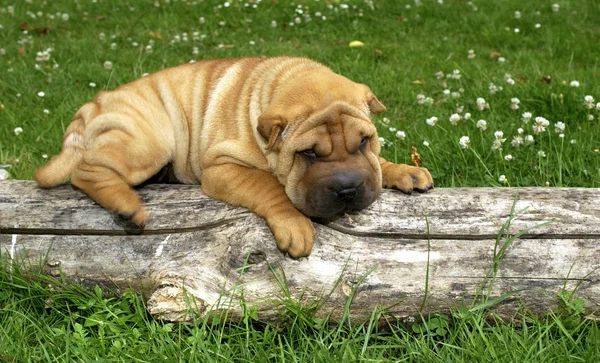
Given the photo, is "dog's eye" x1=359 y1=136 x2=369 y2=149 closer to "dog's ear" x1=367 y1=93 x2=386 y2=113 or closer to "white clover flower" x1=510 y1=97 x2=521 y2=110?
"dog's ear" x1=367 y1=93 x2=386 y2=113

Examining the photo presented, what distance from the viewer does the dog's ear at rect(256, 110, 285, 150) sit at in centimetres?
351

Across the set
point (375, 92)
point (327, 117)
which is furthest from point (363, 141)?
point (375, 92)

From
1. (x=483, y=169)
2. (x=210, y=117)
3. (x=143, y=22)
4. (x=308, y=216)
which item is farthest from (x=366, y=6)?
(x=308, y=216)

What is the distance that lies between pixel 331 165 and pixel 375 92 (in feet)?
11.5

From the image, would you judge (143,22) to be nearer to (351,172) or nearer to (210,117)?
(210,117)

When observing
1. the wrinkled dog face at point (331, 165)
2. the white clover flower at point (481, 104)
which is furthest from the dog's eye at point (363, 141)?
the white clover flower at point (481, 104)

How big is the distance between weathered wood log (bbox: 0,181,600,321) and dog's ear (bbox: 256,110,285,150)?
1.38ft

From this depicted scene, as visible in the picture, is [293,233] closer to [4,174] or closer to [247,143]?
[247,143]

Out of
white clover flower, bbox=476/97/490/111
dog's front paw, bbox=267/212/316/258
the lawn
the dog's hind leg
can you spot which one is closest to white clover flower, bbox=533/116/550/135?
the lawn

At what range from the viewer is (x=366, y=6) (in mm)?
9648

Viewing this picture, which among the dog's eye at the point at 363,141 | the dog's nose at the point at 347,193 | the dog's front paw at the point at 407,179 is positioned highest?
the dog's eye at the point at 363,141

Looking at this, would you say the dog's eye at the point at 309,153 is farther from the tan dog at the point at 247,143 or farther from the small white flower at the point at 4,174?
the small white flower at the point at 4,174

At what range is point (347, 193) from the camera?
326 centimetres

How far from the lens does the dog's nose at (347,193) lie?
327 cm
